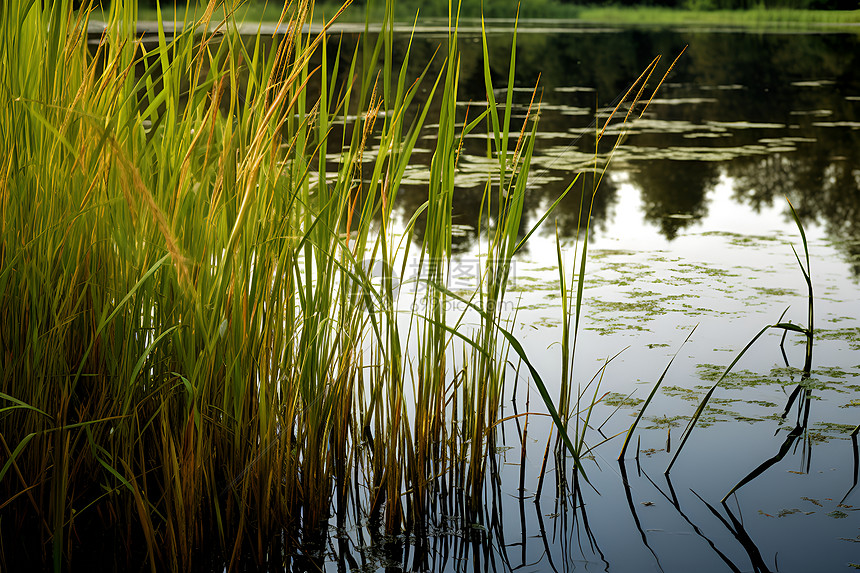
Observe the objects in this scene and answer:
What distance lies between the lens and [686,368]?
7.99ft

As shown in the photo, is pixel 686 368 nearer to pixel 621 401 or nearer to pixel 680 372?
pixel 680 372

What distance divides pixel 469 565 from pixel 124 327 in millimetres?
756

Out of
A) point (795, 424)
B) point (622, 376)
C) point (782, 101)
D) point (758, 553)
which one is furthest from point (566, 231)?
point (782, 101)

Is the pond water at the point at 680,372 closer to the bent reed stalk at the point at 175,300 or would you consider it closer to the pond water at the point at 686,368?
the pond water at the point at 686,368

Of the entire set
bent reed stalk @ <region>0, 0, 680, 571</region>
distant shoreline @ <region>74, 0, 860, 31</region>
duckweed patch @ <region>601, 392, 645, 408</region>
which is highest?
distant shoreline @ <region>74, 0, 860, 31</region>

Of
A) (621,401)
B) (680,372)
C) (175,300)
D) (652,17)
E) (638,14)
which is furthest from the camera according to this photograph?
(638,14)

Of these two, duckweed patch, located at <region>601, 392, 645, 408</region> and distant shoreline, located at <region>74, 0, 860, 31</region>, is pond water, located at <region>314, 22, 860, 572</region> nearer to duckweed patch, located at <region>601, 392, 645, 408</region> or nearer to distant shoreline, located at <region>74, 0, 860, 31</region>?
duckweed patch, located at <region>601, 392, 645, 408</region>

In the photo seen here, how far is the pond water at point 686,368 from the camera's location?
5.29 feet

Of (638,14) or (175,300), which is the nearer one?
A: (175,300)

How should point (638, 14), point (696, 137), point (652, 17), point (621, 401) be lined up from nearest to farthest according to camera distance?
point (621, 401) → point (696, 137) → point (652, 17) → point (638, 14)

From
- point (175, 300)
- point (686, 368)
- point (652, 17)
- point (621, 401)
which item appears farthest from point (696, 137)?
point (652, 17)

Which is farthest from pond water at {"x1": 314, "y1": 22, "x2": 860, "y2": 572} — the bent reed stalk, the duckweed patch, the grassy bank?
the grassy bank

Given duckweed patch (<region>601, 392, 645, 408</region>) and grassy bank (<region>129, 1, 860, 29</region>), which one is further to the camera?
grassy bank (<region>129, 1, 860, 29</region>)

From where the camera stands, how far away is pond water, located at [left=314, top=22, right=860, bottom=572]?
161 cm
